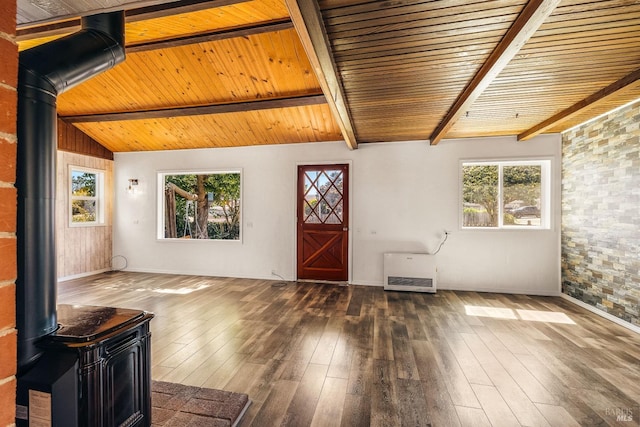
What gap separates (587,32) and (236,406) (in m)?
3.69

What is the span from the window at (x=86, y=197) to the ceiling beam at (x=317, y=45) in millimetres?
5739

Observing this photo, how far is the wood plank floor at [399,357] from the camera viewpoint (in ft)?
6.15

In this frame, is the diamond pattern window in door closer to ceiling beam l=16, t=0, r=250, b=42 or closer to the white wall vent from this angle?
the white wall vent

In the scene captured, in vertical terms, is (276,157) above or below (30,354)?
above

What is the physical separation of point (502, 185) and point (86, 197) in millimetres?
8301

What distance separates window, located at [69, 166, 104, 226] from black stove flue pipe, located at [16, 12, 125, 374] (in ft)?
18.5

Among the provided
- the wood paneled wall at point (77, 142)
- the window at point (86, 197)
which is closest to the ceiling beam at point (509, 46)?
the wood paneled wall at point (77, 142)

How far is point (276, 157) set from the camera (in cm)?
566

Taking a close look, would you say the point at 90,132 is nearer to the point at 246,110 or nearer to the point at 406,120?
the point at 246,110

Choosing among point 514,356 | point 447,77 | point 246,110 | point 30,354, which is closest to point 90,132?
point 246,110

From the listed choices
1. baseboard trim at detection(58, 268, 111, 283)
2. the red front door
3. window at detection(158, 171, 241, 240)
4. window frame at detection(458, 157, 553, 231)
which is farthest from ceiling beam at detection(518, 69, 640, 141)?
baseboard trim at detection(58, 268, 111, 283)

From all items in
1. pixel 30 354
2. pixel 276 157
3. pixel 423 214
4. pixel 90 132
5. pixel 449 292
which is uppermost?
pixel 90 132

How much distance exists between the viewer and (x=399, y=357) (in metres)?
2.56

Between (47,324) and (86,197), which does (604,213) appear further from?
(86,197)
